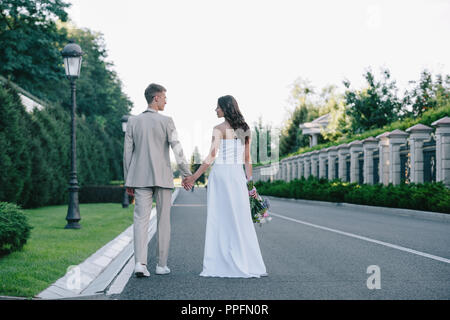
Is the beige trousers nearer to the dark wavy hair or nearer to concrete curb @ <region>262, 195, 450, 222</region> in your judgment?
the dark wavy hair

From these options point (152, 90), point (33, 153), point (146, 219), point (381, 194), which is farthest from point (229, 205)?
point (381, 194)

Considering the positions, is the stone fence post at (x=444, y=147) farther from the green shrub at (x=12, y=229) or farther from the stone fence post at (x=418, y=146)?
the green shrub at (x=12, y=229)

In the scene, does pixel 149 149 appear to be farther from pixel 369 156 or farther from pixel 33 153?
pixel 369 156

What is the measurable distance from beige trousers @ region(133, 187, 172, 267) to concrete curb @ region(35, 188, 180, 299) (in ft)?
1.84

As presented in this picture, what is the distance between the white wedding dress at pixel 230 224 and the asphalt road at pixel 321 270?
0.27 meters

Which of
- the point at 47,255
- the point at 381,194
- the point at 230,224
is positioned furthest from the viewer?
the point at 381,194

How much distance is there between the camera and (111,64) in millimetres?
60156

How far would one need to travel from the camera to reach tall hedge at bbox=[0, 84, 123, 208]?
1886 cm

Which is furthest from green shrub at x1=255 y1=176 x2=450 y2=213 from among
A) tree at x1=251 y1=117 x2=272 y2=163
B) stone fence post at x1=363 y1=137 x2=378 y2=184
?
tree at x1=251 y1=117 x2=272 y2=163

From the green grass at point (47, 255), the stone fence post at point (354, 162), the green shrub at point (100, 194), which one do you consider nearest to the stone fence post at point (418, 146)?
the stone fence post at point (354, 162)

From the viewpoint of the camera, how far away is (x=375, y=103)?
4694cm

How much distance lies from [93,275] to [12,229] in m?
1.77

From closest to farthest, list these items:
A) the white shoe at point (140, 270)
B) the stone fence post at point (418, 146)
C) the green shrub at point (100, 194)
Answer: the white shoe at point (140, 270), the stone fence post at point (418, 146), the green shrub at point (100, 194)

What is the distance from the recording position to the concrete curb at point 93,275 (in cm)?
577
